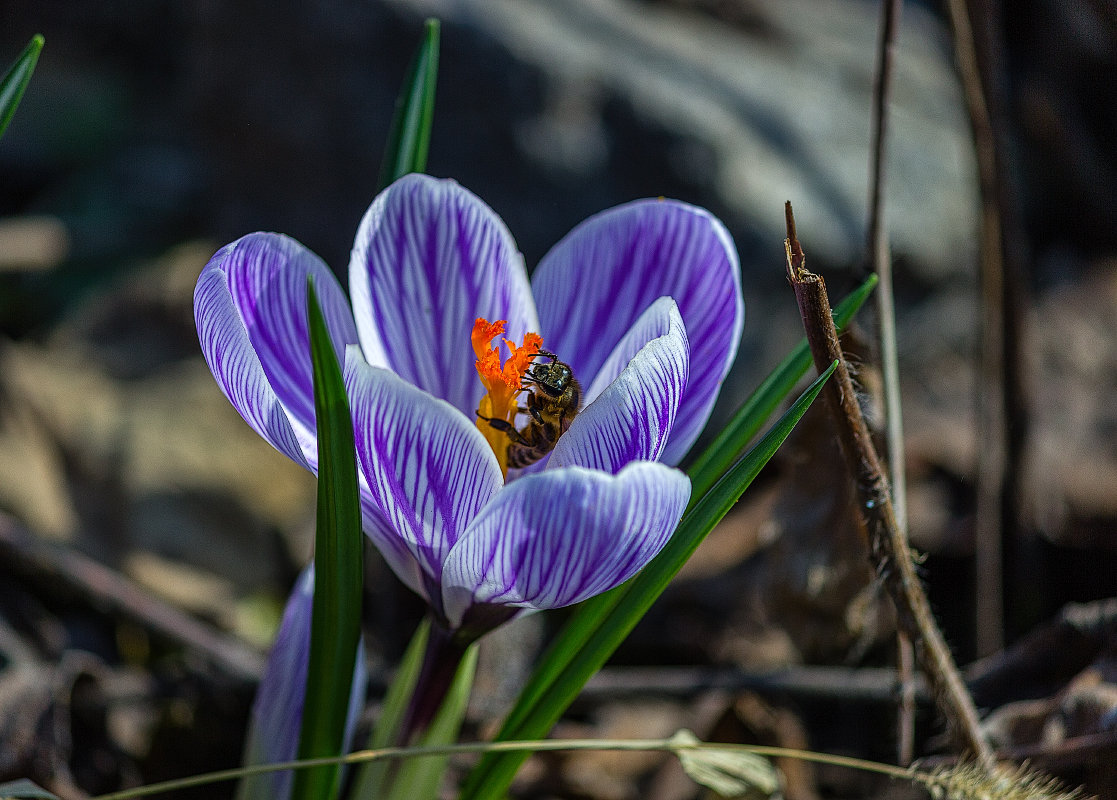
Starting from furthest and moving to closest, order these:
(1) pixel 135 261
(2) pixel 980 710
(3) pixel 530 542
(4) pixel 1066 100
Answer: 1. (1) pixel 135 261
2. (4) pixel 1066 100
3. (2) pixel 980 710
4. (3) pixel 530 542

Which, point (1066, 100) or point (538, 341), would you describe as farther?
point (1066, 100)

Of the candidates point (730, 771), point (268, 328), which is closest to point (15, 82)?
point (268, 328)

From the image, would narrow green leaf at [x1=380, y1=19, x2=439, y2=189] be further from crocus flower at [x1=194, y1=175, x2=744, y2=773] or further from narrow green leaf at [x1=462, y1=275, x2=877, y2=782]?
narrow green leaf at [x1=462, y1=275, x2=877, y2=782]

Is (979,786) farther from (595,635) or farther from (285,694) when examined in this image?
(285,694)

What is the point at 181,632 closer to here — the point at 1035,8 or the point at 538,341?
the point at 538,341

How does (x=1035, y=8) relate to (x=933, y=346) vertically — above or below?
above

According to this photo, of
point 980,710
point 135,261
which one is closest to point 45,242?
point 135,261

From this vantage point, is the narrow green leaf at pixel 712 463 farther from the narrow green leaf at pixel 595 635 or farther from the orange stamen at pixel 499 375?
the orange stamen at pixel 499 375
